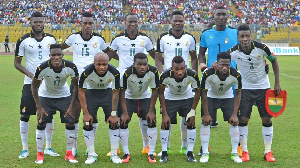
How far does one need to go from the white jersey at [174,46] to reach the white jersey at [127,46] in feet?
1.19

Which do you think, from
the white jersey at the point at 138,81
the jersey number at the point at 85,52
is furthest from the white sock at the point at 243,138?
the jersey number at the point at 85,52

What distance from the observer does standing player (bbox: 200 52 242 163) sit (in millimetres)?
8031

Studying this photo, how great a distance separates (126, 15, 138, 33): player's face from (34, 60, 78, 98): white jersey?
163 cm

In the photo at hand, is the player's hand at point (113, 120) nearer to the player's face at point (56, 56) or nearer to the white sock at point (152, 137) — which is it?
the white sock at point (152, 137)

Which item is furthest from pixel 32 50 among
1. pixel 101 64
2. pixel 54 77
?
pixel 101 64

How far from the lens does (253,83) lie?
841 centimetres

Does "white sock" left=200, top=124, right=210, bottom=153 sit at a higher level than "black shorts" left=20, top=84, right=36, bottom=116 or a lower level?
lower

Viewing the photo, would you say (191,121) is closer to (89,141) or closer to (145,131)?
(145,131)

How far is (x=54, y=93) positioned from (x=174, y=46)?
2.60m

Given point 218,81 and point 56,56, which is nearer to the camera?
point 56,56

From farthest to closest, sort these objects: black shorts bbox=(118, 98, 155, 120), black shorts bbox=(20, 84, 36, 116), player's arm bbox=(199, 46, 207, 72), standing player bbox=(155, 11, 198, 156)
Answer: player's arm bbox=(199, 46, 207, 72) → standing player bbox=(155, 11, 198, 156) → black shorts bbox=(20, 84, 36, 116) → black shorts bbox=(118, 98, 155, 120)

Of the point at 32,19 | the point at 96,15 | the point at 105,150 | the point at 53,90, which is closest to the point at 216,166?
the point at 105,150

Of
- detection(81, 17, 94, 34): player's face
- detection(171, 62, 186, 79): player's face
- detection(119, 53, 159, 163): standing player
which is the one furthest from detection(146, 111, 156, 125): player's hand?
detection(81, 17, 94, 34): player's face

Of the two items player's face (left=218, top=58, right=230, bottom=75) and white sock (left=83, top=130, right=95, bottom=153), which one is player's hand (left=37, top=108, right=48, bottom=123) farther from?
player's face (left=218, top=58, right=230, bottom=75)
